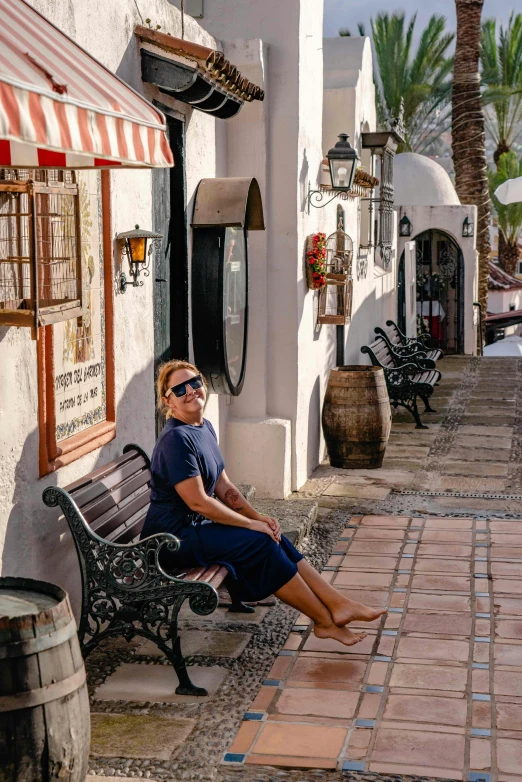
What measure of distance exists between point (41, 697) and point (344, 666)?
90.1 inches

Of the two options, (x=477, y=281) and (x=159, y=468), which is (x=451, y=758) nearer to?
(x=159, y=468)

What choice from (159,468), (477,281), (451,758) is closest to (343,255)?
(159,468)

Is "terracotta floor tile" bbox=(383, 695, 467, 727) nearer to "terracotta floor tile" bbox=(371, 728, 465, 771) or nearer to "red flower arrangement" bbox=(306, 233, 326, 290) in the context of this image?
"terracotta floor tile" bbox=(371, 728, 465, 771)

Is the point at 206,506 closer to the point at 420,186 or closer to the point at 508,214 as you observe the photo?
the point at 420,186

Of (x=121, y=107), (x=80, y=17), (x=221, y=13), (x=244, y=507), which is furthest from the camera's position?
(x=221, y=13)

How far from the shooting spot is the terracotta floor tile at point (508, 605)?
20.1 feet

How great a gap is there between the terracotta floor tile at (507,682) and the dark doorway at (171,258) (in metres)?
2.78

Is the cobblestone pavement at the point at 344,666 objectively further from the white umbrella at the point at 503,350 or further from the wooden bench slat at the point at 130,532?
the white umbrella at the point at 503,350

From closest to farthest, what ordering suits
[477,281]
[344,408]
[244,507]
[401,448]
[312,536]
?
[244,507]
[312,536]
[344,408]
[401,448]
[477,281]

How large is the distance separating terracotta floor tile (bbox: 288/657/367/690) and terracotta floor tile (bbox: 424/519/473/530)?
105 inches

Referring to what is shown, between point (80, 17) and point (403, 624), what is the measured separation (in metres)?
3.60

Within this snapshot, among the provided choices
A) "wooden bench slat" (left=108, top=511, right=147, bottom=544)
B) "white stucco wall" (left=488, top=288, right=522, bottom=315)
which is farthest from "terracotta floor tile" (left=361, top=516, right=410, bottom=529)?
"white stucco wall" (left=488, top=288, right=522, bottom=315)

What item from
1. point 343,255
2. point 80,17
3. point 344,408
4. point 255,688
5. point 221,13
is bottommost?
point 255,688

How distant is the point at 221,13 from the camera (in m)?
8.75
